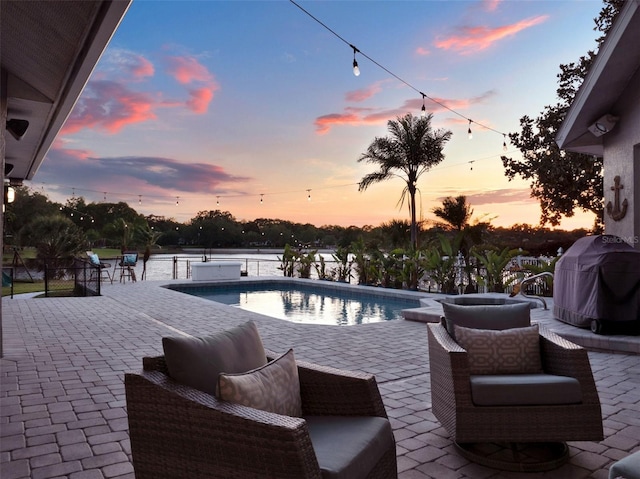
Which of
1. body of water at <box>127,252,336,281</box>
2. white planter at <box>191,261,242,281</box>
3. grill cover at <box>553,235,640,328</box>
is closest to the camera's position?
grill cover at <box>553,235,640,328</box>

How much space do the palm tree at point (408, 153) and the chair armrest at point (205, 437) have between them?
46.5 ft

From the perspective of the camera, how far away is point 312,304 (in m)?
11.2

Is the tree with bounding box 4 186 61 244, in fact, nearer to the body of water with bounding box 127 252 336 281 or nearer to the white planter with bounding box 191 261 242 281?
the body of water with bounding box 127 252 336 281

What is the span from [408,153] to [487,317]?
13.0 m

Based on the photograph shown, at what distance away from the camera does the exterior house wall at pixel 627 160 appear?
7.10m

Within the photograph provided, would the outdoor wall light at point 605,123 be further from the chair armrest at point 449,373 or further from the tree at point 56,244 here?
the tree at point 56,244

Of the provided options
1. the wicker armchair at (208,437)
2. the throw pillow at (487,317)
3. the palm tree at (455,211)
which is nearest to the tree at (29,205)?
the palm tree at (455,211)

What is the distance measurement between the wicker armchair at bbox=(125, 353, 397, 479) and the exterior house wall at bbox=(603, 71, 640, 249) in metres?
6.82

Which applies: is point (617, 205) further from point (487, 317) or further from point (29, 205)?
point (29, 205)

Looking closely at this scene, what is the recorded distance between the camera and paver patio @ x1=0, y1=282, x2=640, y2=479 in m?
2.61

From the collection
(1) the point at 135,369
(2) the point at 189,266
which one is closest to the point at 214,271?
(2) the point at 189,266

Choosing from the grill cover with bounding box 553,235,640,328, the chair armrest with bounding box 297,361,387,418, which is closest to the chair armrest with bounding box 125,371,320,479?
the chair armrest with bounding box 297,361,387,418

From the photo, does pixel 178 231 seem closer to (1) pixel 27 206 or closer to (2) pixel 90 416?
(1) pixel 27 206

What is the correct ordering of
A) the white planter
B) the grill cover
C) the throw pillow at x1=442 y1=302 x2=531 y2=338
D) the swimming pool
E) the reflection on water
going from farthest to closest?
the white planter < the swimming pool < the reflection on water < the grill cover < the throw pillow at x1=442 y1=302 x2=531 y2=338
